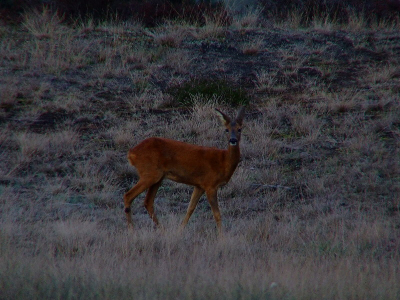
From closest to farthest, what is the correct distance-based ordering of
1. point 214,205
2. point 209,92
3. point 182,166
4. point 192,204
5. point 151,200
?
point 214,205
point 182,166
point 192,204
point 151,200
point 209,92

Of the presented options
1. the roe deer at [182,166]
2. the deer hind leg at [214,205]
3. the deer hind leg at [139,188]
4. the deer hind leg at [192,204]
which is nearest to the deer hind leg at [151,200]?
the roe deer at [182,166]

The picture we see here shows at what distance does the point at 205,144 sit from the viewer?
42.6 ft

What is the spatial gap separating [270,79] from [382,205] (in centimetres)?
741

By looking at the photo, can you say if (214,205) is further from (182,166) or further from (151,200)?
(151,200)

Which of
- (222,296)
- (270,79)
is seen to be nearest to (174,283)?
(222,296)

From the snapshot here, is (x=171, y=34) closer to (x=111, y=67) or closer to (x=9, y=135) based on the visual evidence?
(x=111, y=67)

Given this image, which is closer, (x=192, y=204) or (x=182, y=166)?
(x=182, y=166)

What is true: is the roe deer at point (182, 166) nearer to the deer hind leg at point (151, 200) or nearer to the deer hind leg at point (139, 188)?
the deer hind leg at point (139, 188)

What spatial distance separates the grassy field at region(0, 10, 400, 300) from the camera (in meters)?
6.21

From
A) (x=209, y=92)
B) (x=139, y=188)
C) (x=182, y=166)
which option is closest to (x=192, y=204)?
(x=182, y=166)

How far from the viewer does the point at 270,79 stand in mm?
16750

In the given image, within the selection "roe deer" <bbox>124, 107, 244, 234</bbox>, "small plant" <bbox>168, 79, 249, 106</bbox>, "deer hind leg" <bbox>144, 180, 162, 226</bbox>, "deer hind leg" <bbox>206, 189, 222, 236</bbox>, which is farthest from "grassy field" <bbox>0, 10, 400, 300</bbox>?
"roe deer" <bbox>124, 107, 244, 234</bbox>

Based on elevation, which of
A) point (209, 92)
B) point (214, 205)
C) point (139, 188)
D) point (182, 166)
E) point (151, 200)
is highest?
point (209, 92)

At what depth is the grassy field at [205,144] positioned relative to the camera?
20.4 ft
